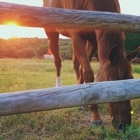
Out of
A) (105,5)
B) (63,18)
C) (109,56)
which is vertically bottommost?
(109,56)

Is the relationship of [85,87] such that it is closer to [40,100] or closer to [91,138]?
[40,100]

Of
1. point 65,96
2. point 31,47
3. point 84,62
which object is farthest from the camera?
point 31,47

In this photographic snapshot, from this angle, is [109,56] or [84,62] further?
[84,62]

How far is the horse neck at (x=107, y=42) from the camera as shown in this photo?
10.4ft

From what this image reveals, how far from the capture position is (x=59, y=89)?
210 centimetres

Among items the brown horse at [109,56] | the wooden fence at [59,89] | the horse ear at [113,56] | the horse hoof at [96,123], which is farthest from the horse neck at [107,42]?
the horse hoof at [96,123]

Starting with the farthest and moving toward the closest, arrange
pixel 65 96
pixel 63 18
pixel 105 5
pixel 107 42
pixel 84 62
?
pixel 84 62
pixel 105 5
pixel 107 42
pixel 63 18
pixel 65 96

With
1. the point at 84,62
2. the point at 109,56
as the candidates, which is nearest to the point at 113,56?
the point at 109,56

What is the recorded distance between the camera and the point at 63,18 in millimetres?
2307

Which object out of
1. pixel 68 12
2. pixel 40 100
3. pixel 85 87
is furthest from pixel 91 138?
pixel 68 12

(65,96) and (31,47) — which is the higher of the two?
(65,96)

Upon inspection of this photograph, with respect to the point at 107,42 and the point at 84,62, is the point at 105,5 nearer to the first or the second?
the point at 107,42

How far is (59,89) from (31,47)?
45.0 metres

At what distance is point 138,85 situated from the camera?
2389 millimetres
